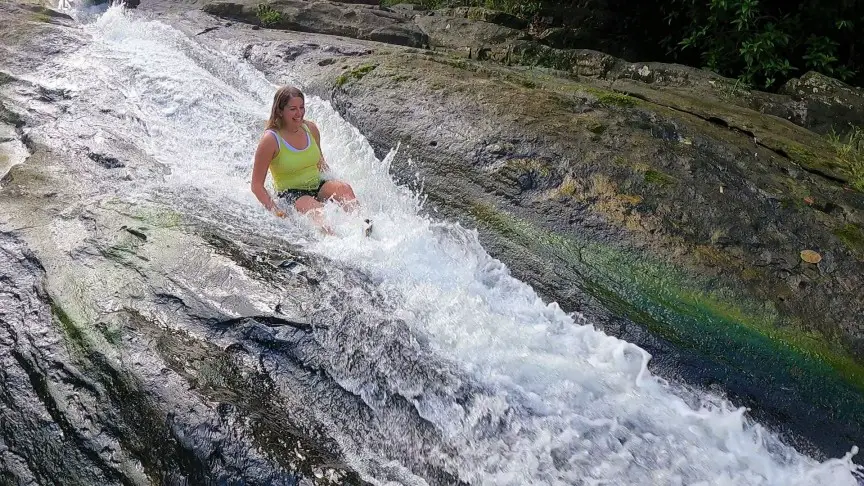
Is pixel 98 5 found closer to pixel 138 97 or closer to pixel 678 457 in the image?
pixel 138 97

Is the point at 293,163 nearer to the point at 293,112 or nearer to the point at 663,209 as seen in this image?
the point at 293,112

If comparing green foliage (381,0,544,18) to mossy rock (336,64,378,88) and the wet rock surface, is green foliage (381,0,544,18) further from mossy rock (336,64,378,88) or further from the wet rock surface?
mossy rock (336,64,378,88)

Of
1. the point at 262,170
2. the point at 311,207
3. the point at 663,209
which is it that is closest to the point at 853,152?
the point at 663,209

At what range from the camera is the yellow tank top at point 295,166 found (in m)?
4.36

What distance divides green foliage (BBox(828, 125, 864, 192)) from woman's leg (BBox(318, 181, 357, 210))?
3862 mm

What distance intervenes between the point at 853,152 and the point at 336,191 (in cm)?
435

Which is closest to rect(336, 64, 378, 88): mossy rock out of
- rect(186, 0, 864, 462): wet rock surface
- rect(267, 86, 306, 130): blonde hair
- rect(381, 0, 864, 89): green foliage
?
rect(186, 0, 864, 462): wet rock surface

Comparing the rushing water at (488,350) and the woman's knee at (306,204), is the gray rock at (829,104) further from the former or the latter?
the woman's knee at (306,204)

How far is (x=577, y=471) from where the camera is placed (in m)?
2.55

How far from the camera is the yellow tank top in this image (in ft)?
14.3

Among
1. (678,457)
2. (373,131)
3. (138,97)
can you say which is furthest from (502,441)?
(138,97)

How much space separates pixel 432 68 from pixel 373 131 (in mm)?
1102

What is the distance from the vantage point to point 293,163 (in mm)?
4414

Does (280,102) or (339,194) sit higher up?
(280,102)
